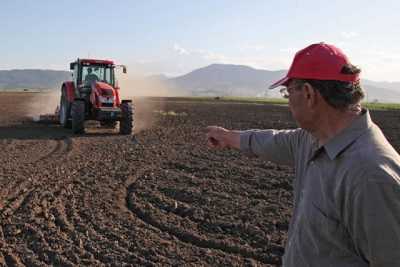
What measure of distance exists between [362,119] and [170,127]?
1713cm

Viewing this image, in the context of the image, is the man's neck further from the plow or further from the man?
the plow

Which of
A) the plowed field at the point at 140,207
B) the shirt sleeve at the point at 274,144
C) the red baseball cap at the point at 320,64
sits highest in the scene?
the red baseball cap at the point at 320,64

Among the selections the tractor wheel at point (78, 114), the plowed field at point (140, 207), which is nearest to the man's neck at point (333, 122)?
the plowed field at point (140, 207)

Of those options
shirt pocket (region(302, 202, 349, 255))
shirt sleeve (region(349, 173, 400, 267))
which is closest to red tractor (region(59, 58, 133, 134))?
shirt pocket (region(302, 202, 349, 255))

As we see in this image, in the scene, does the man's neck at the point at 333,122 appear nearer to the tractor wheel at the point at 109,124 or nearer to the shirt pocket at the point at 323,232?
the shirt pocket at the point at 323,232

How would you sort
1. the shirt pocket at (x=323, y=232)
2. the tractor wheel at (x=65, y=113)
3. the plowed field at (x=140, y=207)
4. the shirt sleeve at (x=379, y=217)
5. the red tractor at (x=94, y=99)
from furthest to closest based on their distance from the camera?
the tractor wheel at (x=65, y=113)
the red tractor at (x=94, y=99)
the plowed field at (x=140, y=207)
the shirt pocket at (x=323, y=232)
the shirt sleeve at (x=379, y=217)

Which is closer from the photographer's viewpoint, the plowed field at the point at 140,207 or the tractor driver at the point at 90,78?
the plowed field at the point at 140,207

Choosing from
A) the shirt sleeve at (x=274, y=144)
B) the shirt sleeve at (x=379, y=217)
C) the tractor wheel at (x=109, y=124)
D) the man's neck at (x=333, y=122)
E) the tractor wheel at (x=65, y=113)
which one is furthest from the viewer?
the tractor wheel at (x=109, y=124)

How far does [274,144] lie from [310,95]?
0.76m

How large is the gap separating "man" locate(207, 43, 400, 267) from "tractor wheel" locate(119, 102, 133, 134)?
540 inches

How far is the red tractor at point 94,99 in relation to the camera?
51.5 ft

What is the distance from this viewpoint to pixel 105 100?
15.8 metres

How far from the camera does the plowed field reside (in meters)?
5.45

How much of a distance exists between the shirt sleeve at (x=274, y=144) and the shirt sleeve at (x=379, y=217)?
82cm
